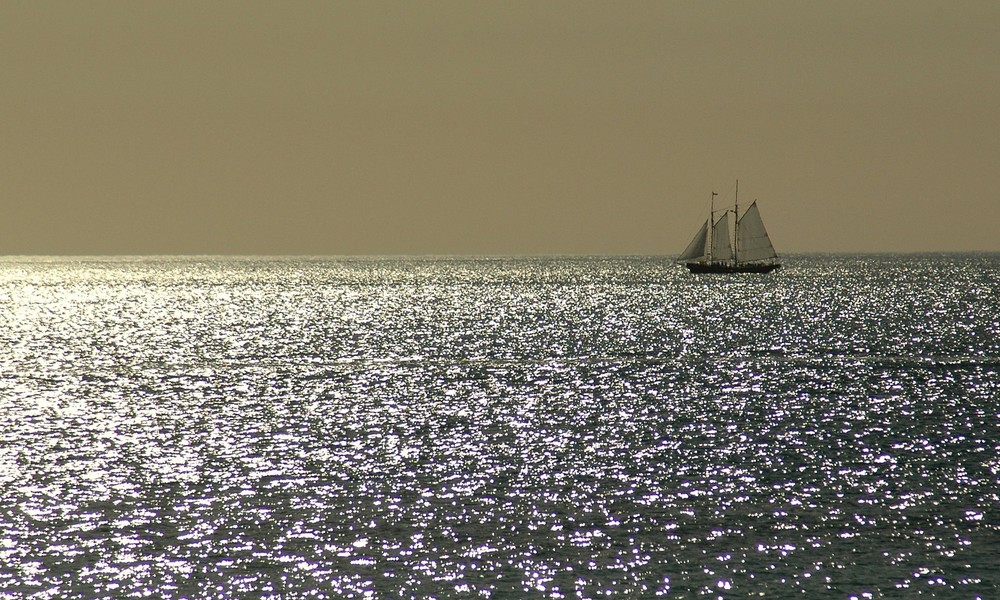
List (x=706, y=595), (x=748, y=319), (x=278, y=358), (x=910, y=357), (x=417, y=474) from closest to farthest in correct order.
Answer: (x=706, y=595)
(x=417, y=474)
(x=910, y=357)
(x=278, y=358)
(x=748, y=319)

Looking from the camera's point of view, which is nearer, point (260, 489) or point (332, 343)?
point (260, 489)

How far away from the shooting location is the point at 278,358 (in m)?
106

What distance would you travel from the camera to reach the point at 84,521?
38156 millimetres

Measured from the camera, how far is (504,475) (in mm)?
46594

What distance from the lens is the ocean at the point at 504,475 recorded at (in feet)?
105

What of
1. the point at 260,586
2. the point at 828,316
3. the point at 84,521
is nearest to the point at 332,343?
the point at 828,316

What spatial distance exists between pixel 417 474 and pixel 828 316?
12095 centimetres

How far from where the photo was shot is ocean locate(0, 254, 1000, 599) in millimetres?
31859

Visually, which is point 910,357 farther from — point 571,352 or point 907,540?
point 907,540

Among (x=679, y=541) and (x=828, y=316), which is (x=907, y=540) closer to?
(x=679, y=541)

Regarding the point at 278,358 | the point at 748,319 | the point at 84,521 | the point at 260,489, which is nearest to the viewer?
the point at 84,521

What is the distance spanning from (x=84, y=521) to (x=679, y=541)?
1941 cm

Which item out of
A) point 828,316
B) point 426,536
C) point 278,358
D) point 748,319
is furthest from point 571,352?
point 426,536

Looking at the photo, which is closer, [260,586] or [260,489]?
[260,586]
